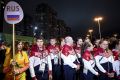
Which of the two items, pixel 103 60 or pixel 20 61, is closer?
pixel 20 61

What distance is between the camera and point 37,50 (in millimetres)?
8688

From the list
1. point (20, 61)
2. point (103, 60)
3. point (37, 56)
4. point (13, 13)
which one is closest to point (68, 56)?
point (103, 60)

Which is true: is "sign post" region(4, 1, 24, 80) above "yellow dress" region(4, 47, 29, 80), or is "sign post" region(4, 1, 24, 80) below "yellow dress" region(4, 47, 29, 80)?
above

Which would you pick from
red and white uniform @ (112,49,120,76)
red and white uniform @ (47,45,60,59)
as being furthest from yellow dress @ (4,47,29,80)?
red and white uniform @ (112,49,120,76)

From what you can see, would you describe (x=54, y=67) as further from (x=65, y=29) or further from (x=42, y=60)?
(x=65, y=29)

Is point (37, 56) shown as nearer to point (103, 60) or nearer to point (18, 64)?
point (18, 64)

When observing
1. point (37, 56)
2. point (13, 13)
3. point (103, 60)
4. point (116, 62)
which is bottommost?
point (116, 62)

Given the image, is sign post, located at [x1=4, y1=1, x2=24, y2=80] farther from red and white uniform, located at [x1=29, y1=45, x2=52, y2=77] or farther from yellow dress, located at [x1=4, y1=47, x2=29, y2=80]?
red and white uniform, located at [x1=29, y1=45, x2=52, y2=77]

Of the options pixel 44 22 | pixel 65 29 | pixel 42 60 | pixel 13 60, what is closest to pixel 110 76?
pixel 42 60

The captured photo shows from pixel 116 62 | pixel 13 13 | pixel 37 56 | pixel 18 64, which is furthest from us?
pixel 116 62

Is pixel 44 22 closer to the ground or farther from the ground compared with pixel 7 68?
farther from the ground

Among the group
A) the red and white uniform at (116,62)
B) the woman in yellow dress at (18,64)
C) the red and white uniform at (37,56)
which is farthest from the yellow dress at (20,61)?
the red and white uniform at (116,62)

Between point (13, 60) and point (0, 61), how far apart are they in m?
3.57

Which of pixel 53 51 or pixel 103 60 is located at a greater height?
pixel 53 51
